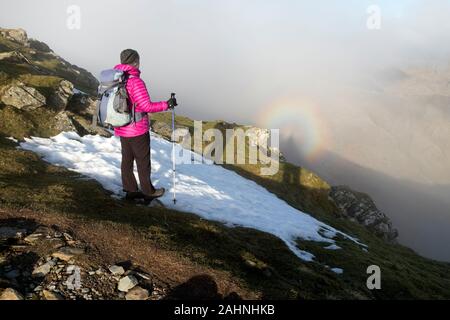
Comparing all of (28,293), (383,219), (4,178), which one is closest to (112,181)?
(4,178)

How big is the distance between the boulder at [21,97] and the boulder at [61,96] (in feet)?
6.08

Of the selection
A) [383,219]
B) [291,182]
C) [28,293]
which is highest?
[28,293]

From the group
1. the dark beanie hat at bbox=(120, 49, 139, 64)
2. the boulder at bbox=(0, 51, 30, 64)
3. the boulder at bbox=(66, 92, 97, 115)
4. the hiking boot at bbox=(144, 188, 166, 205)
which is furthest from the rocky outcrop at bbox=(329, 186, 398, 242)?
the dark beanie hat at bbox=(120, 49, 139, 64)

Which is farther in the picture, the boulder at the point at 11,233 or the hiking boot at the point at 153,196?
the hiking boot at the point at 153,196

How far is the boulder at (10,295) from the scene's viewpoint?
8.93 meters

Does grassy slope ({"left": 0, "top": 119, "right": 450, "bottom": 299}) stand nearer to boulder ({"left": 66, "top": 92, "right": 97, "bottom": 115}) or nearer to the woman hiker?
the woman hiker

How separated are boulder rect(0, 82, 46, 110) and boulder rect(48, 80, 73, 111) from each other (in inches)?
73.0

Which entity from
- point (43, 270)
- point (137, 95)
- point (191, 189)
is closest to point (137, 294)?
point (43, 270)

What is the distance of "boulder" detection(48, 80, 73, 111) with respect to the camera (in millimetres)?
34184

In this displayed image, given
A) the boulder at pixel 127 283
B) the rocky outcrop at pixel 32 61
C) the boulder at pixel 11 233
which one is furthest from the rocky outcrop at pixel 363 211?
the boulder at pixel 11 233

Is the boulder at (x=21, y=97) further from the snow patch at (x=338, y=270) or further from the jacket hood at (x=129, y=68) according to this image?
the snow patch at (x=338, y=270)

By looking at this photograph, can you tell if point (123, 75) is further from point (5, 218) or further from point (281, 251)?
point (281, 251)

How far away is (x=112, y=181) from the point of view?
21.8 m
